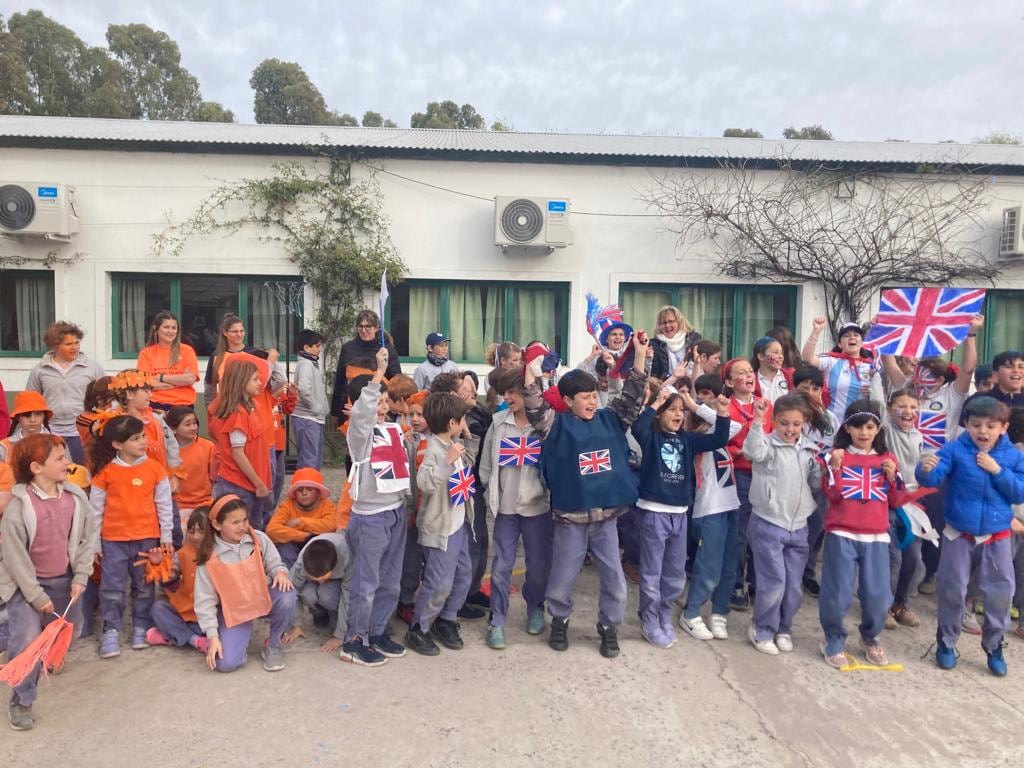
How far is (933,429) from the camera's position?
4.86 metres

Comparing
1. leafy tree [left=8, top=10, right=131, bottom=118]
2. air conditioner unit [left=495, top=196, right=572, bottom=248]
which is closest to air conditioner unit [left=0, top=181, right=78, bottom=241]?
air conditioner unit [left=495, top=196, right=572, bottom=248]

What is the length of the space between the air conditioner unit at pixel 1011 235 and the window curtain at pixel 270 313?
9161mm

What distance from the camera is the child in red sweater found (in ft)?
12.8

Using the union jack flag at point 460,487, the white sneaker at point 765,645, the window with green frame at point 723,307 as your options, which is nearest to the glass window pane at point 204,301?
the window with green frame at point 723,307

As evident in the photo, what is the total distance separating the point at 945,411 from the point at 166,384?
228 inches

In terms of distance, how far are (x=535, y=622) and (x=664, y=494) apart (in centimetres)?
108

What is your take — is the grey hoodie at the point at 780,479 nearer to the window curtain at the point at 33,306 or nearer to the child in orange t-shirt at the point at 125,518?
the child in orange t-shirt at the point at 125,518

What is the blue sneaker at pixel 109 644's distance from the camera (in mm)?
3809

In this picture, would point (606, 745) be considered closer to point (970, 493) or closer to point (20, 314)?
A: point (970, 493)

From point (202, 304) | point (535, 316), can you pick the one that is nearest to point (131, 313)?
point (202, 304)

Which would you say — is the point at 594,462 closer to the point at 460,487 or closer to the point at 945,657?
the point at 460,487

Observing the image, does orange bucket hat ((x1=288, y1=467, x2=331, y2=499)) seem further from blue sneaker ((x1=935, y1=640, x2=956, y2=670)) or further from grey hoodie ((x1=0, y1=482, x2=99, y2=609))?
blue sneaker ((x1=935, y1=640, x2=956, y2=670))

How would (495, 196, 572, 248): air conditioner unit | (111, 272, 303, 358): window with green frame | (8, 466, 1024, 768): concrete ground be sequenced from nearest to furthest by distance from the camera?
(8, 466, 1024, 768): concrete ground → (495, 196, 572, 248): air conditioner unit → (111, 272, 303, 358): window with green frame

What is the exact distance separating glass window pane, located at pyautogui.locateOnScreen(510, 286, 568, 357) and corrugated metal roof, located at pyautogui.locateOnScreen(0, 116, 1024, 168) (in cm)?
171
